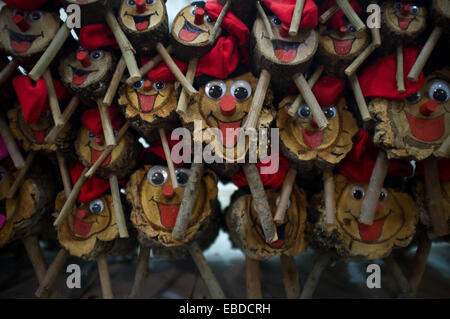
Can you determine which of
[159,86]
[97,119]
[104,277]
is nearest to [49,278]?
[104,277]

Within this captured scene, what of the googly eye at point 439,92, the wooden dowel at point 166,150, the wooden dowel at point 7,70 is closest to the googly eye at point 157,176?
the wooden dowel at point 166,150

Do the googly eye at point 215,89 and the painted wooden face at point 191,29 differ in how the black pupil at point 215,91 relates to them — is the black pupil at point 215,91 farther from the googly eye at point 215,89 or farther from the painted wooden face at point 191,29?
the painted wooden face at point 191,29

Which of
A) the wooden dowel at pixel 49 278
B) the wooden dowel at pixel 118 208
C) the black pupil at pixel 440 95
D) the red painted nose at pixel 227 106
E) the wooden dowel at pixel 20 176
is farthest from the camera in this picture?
the wooden dowel at pixel 49 278

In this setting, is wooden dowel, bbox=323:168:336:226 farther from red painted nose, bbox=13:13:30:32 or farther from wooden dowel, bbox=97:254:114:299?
red painted nose, bbox=13:13:30:32

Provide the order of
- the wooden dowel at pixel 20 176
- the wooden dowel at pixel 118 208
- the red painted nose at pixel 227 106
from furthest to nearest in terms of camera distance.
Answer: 1. the wooden dowel at pixel 20 176
2. the wooden dowel at pixel 118 208
3. the red painted nose at pixel 227 106

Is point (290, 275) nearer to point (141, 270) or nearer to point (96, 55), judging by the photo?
point (141, 270)

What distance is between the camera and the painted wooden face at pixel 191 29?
1.49 meters

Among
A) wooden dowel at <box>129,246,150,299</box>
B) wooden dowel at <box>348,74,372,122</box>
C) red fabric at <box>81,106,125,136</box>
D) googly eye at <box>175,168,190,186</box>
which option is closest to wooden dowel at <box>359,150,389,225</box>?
wooden dowel at <box>348,74,372,122</box>

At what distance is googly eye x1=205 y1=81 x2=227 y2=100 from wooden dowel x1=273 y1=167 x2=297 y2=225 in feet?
2.00

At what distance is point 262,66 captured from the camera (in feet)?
4.81

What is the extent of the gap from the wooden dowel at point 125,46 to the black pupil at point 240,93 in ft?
1.69

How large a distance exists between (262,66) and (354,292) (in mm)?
1823

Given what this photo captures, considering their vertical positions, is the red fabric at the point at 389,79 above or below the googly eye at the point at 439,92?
above

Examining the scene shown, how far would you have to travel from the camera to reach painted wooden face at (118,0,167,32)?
1.49m
